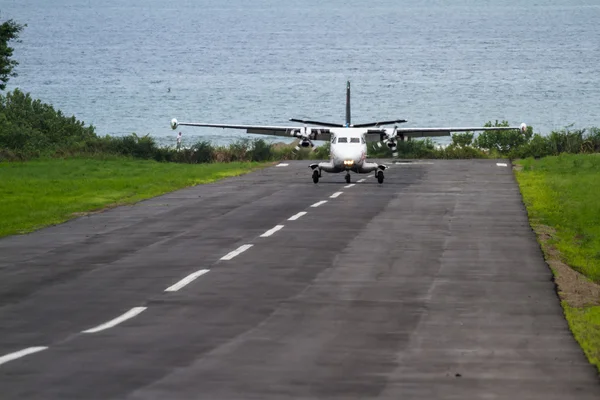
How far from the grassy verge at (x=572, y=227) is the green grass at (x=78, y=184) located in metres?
12.7

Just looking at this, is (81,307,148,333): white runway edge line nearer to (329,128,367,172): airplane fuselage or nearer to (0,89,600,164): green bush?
(329,128,367,172): airplane fuselage

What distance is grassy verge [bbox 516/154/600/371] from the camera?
17578 mm

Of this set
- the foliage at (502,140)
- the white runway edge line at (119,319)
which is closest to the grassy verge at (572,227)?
the white runway edge line at (119,319)

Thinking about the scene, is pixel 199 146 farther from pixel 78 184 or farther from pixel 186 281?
pixel 186 281

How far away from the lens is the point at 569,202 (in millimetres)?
37125

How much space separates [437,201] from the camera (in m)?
38.1

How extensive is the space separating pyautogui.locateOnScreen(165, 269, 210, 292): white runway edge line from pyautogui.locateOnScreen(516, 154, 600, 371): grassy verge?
6.04 m

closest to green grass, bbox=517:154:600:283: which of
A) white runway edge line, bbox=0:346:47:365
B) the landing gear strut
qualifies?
the landing gear strut

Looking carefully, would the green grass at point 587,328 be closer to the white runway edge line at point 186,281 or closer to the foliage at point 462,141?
the white runway edge line at point 186,281

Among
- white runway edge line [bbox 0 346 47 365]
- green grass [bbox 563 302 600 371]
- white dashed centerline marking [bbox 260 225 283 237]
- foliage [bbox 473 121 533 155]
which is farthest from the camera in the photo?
foliage [bbox 473 121 533 155]

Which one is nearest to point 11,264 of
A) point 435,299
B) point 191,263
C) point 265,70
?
point 191,263

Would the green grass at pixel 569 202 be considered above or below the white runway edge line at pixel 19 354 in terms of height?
below

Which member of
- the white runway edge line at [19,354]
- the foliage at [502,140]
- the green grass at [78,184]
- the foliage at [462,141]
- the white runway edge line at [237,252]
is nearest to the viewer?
the white runway edge line at [19,354]

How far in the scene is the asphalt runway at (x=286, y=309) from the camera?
12.2 metres
